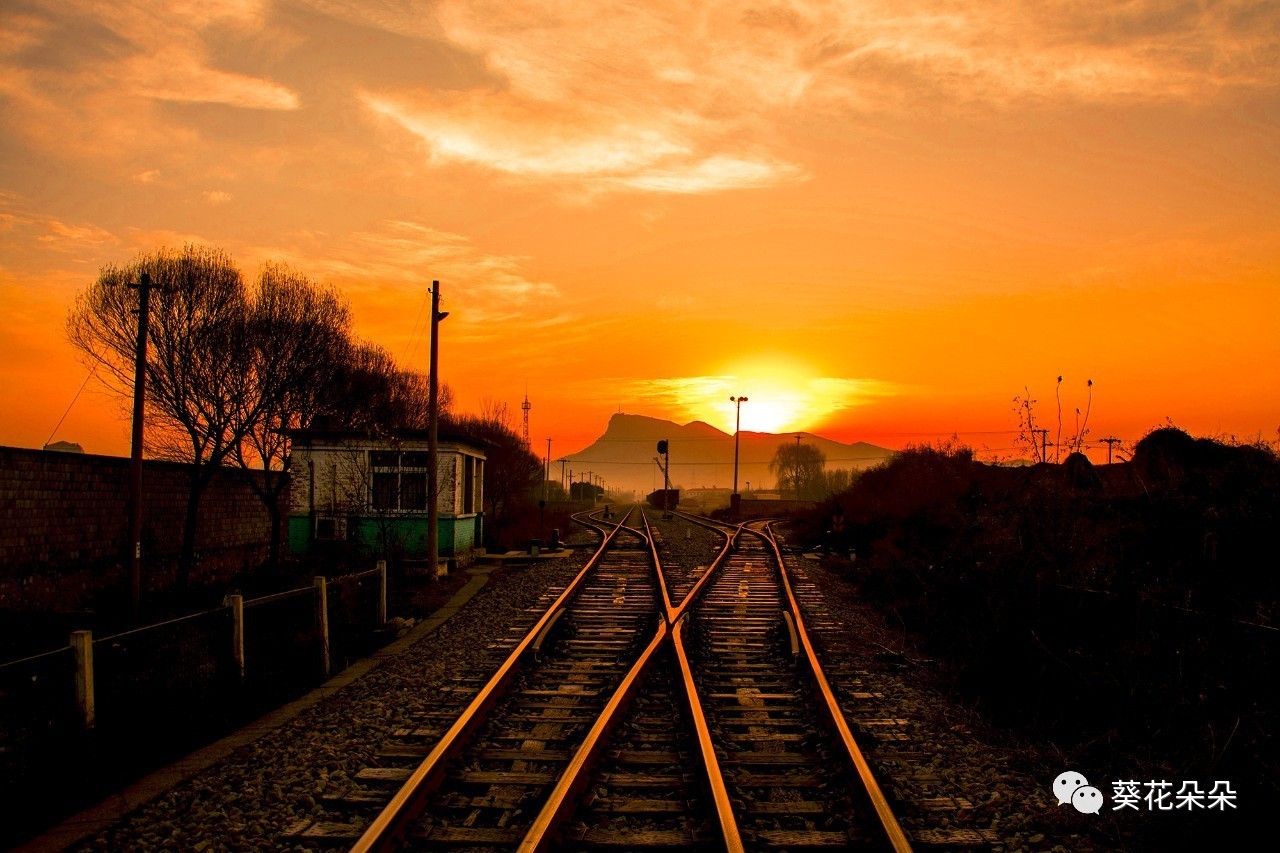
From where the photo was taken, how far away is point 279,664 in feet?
32.7

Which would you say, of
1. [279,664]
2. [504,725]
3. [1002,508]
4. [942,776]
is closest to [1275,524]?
[1002,508]

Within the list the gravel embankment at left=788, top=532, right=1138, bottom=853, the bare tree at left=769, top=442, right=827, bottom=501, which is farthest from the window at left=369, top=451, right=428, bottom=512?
the bare tree at left=769, top=442, right=827, bottom=501

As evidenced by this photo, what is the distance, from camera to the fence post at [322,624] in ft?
30.0

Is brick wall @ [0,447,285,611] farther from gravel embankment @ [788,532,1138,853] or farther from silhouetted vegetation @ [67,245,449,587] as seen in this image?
gravel embankment @ [788,532,1138,853]

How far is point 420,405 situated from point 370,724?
4972cm

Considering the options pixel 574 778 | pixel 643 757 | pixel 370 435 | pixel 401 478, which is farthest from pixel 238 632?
pixel 370 435

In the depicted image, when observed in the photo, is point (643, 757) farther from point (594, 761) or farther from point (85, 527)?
point (85, 527)

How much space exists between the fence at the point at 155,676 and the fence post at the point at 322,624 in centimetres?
1

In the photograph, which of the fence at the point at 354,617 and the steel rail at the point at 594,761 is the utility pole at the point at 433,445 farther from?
the steel rail at the point at 594,761

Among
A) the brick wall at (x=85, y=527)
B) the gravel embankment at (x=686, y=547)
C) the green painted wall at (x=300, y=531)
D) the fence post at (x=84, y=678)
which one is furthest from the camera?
the green painted wall at (x=300, y=531)

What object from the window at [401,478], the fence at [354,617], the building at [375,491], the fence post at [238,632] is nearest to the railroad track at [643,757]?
the fence post at [238,632]

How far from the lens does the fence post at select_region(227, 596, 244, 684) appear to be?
8312mm

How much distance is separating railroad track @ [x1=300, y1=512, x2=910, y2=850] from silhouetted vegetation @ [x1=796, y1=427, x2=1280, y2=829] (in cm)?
198

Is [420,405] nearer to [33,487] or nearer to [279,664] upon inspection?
[33,487]
